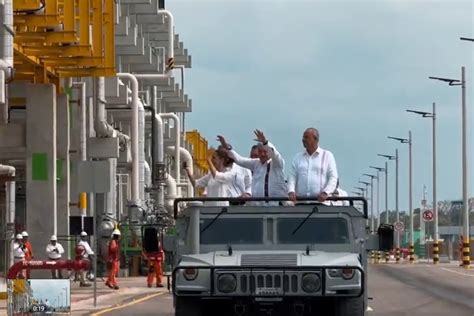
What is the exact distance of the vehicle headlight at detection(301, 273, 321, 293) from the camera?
13.9 metres

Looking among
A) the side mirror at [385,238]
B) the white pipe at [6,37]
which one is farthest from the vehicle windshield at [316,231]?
the white pipe at [6,37]

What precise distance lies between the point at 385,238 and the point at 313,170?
1.24 meters

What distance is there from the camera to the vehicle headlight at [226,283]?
45.6 ft

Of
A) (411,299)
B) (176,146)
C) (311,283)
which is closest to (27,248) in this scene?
(411,299)

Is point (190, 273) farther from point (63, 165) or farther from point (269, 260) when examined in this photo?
point (63, 165)

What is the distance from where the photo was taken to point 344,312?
13953mm

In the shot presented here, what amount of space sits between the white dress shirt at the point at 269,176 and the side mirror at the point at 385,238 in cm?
147

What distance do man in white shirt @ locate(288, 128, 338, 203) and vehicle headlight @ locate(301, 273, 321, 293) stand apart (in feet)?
4.95

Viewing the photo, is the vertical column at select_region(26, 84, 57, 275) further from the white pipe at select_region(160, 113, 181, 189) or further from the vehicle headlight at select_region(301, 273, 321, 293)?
the white pipe at select_region(160, 113, 181, 189)

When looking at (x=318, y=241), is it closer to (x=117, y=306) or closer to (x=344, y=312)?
Result: (x=344, y=312)

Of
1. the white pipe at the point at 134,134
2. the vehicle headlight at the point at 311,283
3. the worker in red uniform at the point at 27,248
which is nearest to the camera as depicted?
the vehicle headlight at the point at 311,283

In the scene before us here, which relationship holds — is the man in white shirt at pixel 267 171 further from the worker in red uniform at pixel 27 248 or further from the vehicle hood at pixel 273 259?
the worker in red uniform at pixel 27 248

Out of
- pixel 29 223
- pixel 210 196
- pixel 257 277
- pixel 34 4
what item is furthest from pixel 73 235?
pixel 257 277

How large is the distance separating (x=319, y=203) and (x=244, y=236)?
925mm
